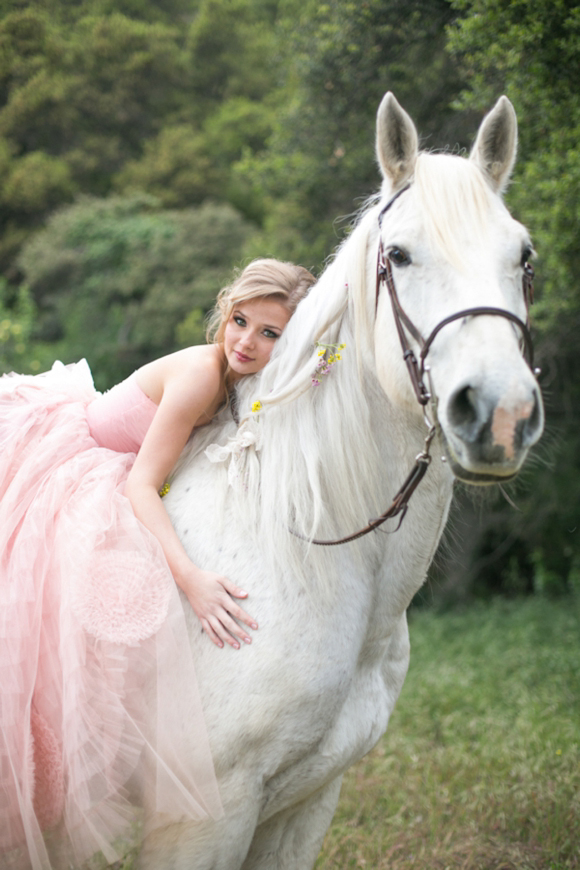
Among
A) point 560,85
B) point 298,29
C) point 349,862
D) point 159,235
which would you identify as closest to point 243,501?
point 349,862

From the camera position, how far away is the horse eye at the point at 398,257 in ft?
5.41

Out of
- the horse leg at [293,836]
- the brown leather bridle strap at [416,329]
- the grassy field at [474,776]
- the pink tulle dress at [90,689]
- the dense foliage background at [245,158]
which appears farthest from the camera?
the dense foliage background at [245,158]

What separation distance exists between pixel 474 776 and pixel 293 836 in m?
2.03

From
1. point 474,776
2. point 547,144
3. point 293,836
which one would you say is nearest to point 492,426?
point 293,836

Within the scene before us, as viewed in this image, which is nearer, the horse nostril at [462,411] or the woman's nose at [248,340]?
the horse nostril at [462,411]

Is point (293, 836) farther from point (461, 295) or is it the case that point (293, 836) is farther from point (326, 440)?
point (461, 295)

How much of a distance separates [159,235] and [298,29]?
24.1 feet

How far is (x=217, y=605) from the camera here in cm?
179

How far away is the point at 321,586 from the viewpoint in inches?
71.8

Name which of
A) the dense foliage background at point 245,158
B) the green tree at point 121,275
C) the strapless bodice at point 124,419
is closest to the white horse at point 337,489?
the strapless bodice at point 124,419

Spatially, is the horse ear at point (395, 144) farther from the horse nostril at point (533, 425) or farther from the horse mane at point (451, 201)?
the horse nostril at point (533, 425)

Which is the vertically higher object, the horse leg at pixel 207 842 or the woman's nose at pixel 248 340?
the woman's nose at pixel 248 340

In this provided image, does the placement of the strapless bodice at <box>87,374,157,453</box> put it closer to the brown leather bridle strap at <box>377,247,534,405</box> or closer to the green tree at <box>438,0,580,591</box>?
the brown leather bridle strap at <box>377,247,534,405</box>

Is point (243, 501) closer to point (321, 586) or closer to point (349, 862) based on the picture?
point (321, 586)
